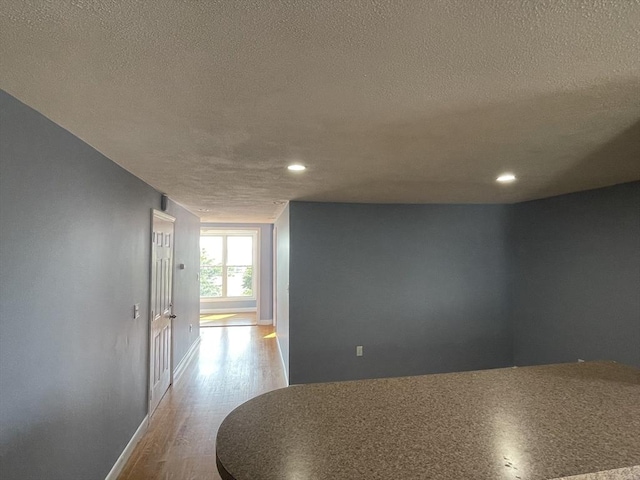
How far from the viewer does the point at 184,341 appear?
4.95 meters

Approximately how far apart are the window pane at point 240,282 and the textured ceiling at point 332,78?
22.7 ft

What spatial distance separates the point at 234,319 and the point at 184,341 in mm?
3152

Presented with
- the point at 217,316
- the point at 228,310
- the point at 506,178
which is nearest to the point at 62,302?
the point at 506,178

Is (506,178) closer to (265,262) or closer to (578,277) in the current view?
(578,277)

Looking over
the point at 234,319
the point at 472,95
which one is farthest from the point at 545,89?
the point at 234,319

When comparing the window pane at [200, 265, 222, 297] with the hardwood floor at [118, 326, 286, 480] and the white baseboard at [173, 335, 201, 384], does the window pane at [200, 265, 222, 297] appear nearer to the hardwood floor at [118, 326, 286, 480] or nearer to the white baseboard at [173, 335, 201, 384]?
the hardwood floor at [118, 326, 286, 480]

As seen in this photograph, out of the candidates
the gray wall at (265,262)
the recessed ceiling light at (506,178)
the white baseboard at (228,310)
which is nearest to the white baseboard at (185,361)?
the gray wall at (265,262)

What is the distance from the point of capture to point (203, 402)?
12.3ft

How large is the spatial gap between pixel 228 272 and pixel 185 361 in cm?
415

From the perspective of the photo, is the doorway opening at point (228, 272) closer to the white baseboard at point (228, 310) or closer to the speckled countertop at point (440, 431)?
the white baseboard at point (228, 310)

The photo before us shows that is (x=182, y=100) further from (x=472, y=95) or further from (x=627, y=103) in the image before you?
(x=627, y=103)

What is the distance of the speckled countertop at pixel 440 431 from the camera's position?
0.86 meters

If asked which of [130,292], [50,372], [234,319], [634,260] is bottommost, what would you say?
[234,319]

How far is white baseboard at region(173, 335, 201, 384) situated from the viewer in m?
4.40
